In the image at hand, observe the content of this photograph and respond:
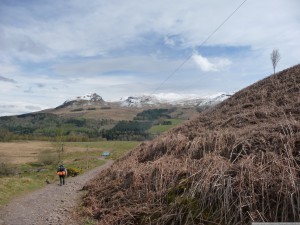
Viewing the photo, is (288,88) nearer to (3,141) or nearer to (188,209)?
(188,209)

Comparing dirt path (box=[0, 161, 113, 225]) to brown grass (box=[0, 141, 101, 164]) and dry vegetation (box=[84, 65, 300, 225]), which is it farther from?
brown grass (box=[0, 141, 101, 164])

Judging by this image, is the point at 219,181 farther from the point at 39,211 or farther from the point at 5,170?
the point at 5,170

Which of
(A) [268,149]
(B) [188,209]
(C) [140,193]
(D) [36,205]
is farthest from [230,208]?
(D) [36,205]

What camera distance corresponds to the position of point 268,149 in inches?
333

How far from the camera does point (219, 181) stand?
7.75 m

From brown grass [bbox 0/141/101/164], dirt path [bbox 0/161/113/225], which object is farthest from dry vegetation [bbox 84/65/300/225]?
brown grass [bbox 0/141/101/164]

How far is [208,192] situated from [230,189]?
57 centimetres

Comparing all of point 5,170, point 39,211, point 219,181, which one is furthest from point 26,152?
point 219,181

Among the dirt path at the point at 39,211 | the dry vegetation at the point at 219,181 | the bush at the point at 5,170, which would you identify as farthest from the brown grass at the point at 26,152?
the dry vegetation at the point at 219,181

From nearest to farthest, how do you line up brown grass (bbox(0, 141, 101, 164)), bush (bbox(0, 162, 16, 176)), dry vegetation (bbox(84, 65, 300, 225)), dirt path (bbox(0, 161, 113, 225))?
dry vegetation (bbox(84, 65, 300, 225))
dirt path (bbox(0, 161, 113, 225))
bush (bbox(0, 162, 16, 176))
brown grass (bbox(0, 141, 101, 164))

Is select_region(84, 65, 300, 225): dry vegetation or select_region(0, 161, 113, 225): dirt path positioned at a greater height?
select_region(84, 65, 300, 225): dry vegetation

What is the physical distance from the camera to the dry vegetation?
268 inches

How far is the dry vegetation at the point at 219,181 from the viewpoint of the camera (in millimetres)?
6801

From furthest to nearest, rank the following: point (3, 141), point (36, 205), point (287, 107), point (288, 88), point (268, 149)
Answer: point (3, 141)
point (288, 88)
point (36, 205)
point (287, 107)
point (268, 149)
